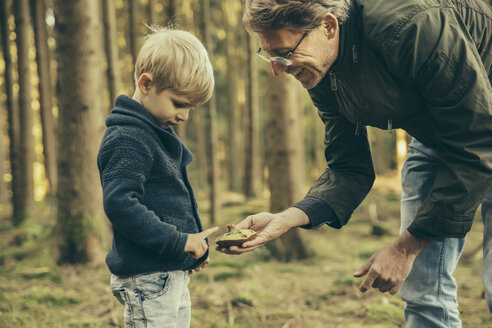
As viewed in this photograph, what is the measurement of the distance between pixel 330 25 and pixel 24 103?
28.5ft

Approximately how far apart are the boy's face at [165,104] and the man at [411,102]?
48 cm

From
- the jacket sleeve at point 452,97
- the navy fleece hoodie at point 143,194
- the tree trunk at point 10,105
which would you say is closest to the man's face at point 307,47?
the jacket sleeve at point 452,97

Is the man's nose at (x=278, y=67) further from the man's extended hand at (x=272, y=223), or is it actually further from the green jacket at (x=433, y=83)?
the man's extended hand at (x=272, y=223)

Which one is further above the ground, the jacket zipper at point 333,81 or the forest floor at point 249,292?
the jacket zipper at point 333,81

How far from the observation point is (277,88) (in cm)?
705

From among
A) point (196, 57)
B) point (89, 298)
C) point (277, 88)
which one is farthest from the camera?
point (277, 88)

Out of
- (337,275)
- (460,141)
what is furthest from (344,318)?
(460,141)

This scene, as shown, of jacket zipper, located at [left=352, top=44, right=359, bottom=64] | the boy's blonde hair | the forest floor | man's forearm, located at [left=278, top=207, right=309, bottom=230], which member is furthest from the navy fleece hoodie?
the forest floor

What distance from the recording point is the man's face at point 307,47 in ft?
7.65

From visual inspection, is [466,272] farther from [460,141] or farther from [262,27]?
[262,27]

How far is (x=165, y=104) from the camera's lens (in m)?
2.54

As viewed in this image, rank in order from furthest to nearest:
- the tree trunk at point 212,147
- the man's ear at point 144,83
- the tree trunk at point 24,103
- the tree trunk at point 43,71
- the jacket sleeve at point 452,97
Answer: the tree trunk at point 43,71, the tree trunk at point 212,147, the tree trunk at point 24,103, the man's ear at point 144,83, the jacket sleeve at point 452,97

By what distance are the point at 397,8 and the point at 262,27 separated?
59 cm

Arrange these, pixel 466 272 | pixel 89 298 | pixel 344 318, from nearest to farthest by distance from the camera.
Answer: pixel 344 318 < pixel 89 298 < pixel 466 272
